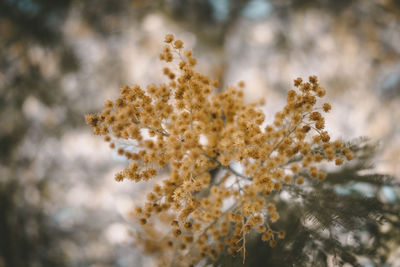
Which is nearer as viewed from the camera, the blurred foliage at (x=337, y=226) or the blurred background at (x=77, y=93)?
the blurred foliage at (x=337, y=226)

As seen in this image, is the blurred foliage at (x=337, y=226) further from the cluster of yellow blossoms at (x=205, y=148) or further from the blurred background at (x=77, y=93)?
the blurred background at (x=77, y=93)

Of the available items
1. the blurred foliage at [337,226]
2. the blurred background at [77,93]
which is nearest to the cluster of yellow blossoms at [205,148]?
the blurred foliage at [337,226]

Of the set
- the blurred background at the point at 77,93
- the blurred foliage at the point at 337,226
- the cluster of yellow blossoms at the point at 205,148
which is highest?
the blurred background at the point at 77,93

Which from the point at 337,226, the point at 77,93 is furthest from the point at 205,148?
the point at 77,93

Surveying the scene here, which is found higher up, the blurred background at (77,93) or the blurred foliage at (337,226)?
the blurred background at (77,93)

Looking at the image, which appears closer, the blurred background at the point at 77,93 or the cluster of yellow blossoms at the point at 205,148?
the cluster of yellow blossoms at the point at 205,148

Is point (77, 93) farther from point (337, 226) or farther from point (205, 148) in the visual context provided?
point (337, 226)

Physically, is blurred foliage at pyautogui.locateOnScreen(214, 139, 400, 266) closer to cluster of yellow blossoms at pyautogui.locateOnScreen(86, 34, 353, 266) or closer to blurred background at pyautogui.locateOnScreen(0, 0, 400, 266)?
cluster of yellow blossoms at pyautogui.locateOnScreen(86, 34, 353, 266)

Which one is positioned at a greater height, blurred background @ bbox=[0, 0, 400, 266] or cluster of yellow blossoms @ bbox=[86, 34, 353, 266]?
blurred background @ bbox=[0, 0, 400, 266]

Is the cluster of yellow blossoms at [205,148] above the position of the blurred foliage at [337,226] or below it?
above

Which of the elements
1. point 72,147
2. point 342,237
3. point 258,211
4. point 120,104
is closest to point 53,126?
point 72,147

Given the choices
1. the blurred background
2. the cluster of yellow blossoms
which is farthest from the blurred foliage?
the blurred background
